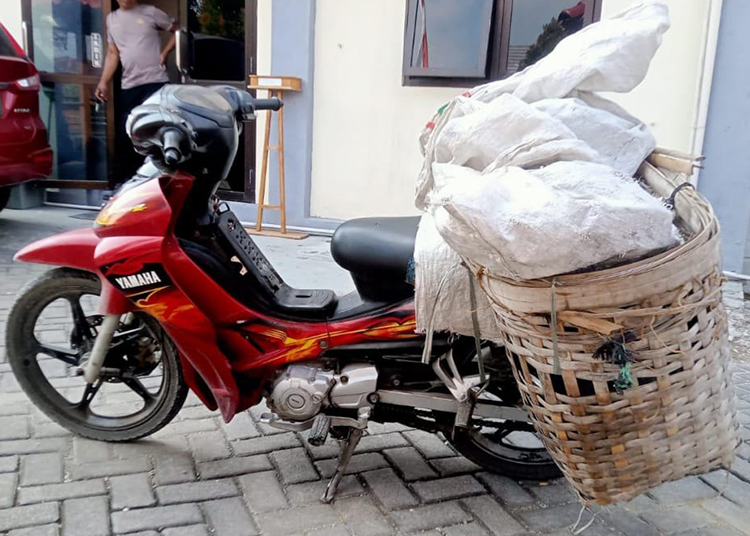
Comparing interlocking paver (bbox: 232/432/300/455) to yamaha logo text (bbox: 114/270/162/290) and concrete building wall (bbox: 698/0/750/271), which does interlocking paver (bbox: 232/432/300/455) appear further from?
concrete building wall (bbox: 698/0/750/271)

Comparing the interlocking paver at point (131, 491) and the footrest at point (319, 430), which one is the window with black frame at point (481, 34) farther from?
the interlocking paver at point (131, 491)

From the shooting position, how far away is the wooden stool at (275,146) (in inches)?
222

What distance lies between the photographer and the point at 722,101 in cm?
512

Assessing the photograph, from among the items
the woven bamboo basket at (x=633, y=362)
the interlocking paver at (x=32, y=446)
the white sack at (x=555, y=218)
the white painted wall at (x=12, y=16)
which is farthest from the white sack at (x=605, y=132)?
the white painted wall at (x=12, y=16)

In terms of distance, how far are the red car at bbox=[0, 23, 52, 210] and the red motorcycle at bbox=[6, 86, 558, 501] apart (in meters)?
3.31

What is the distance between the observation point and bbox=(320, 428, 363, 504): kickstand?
7.75 feet

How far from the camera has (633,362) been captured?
1583 mm

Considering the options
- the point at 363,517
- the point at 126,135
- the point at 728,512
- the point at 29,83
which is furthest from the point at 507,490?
the point at 126,135

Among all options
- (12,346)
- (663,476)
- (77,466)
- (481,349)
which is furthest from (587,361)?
(12,346)

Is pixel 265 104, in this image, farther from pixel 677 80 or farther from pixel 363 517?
pixel 677 80

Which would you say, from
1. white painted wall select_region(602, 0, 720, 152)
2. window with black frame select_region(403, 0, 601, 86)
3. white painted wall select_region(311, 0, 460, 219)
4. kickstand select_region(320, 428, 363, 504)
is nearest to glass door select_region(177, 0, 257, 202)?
white painted wall select_region(311, 0, 460, 219)

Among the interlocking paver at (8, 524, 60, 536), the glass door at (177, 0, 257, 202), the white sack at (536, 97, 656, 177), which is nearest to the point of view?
the white sack at (536, 97, 656, 177)

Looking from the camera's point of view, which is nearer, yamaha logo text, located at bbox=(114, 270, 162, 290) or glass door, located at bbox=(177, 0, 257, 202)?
yamaha logo text, located at bbox=(114, 270, 162, 290)

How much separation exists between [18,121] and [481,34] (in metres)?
3.68
